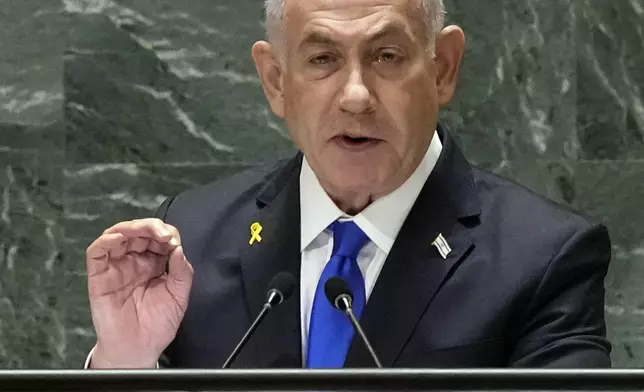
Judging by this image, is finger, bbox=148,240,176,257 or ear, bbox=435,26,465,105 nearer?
finger, bbox=148,240,176,257

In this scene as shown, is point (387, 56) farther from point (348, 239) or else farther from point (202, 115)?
point (202, 115)

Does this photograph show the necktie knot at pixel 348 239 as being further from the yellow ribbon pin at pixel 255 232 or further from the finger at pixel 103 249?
the finger at pixel 103 249

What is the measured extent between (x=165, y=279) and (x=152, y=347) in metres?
0.11

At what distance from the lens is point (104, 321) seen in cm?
148

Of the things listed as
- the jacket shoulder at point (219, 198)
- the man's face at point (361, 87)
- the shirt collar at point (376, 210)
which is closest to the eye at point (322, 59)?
the man's face at point (361, 87)

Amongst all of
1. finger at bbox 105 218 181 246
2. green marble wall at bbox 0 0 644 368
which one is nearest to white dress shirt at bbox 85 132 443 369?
finger at bbox 105 218 181 246

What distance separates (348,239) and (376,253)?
7 cm

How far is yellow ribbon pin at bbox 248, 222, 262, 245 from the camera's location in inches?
68.8

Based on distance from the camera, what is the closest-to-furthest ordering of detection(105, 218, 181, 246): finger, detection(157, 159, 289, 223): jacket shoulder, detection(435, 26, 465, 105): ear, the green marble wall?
detection(105, 218, 181, 246): finger
detection(435, 26, 465, 105): ear
detection(157, 159, 289, 223): jacket shoulder
the green marble wall

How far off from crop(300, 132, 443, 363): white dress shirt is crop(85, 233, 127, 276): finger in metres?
0.36

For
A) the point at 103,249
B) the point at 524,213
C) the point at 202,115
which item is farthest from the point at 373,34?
the point at 202,115

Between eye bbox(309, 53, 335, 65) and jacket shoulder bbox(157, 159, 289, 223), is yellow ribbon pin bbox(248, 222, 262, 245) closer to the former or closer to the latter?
jacket shoulder bbox(157, 159, 289, 223)

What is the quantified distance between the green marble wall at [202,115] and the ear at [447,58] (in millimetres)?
743

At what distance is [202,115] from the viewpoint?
249 centimetres
